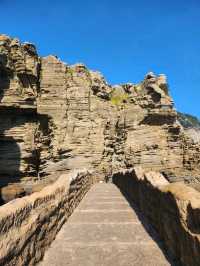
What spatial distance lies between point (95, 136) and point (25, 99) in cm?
1097

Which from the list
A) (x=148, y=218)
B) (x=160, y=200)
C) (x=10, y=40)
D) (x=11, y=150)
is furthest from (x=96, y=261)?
(x=10, y=40)

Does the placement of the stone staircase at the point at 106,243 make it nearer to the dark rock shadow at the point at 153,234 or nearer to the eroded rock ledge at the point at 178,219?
the dark rock shadow at the point at 153,234

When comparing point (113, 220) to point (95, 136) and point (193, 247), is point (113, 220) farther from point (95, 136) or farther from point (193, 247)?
point (95, 136)

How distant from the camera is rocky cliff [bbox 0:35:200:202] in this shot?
4984 cm

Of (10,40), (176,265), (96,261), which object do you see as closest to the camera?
(176,265)

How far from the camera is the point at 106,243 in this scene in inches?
312

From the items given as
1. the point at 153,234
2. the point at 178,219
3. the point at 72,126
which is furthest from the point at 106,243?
the point at 72,126

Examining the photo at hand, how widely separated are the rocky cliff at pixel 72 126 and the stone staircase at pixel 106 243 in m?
38.5

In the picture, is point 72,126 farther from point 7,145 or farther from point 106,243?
point 106,243

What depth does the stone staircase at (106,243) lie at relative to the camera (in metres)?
6.63

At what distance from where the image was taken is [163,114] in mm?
52500

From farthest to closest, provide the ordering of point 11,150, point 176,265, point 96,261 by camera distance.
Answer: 1. point 11,150
2. point 96,261
3. point 176,265

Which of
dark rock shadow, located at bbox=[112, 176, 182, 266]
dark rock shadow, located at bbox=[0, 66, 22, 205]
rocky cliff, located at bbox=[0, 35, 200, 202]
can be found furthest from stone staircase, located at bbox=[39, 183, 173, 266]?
dark rock shadow, located at bbox=[0, 66, 22, 205]

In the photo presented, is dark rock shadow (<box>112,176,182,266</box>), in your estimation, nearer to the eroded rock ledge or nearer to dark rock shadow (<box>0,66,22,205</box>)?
the eroded rock ledge
